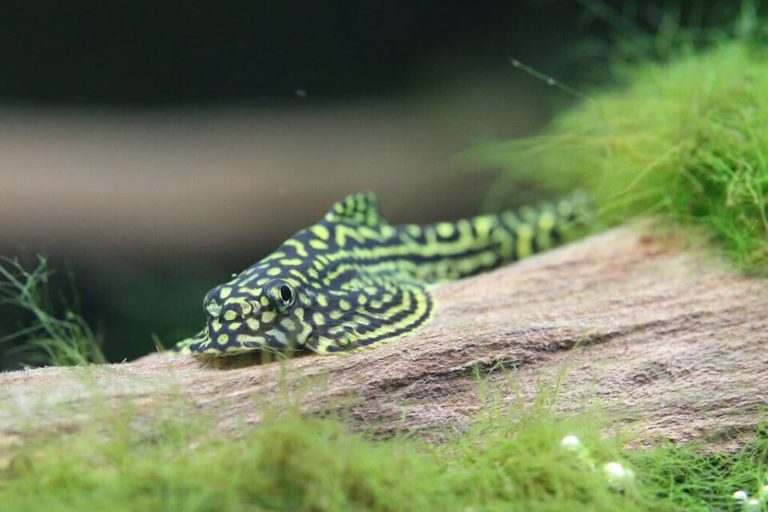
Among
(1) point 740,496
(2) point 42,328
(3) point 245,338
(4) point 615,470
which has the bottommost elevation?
(1) point 740,496

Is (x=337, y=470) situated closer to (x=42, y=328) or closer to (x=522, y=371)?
(x=522, y=371)

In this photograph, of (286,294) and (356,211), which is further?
(356,211)

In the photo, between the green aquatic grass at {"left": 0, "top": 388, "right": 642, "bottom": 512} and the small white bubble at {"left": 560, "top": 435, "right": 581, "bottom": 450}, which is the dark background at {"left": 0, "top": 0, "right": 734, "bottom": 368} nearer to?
the green aquatic grass at {"left": 0, "top": 388, "right": 642, "bottom": 512}

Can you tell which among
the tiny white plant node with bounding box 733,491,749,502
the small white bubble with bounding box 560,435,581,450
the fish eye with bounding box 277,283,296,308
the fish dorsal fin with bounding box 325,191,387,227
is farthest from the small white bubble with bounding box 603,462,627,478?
the fish dorsal fin with bounding box 325,191,387,227

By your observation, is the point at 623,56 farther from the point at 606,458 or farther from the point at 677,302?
the point at 606,458

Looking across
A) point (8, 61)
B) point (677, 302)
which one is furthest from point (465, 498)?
point (8, 61)

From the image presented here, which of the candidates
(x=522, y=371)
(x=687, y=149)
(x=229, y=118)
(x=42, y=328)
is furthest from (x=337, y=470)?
(x=229, y=118)

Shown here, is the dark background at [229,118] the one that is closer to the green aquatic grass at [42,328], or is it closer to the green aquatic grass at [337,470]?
the green aquatic grass at [42,328]
